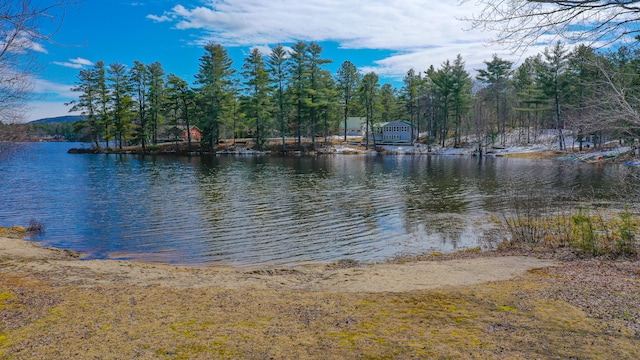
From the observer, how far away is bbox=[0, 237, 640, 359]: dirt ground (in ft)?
15.5

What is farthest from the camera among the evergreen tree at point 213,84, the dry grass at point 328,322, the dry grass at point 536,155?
the evergreen tree at point 213,84

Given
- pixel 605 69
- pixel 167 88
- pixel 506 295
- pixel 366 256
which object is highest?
pixel 167 88

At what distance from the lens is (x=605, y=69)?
6352mm

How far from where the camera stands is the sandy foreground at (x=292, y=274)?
8.65 m

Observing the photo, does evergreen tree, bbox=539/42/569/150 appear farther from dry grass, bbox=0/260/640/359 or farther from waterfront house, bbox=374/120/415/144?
dry grass, bbox=0/260/640/359

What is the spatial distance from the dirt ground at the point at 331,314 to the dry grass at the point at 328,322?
0.8 inches

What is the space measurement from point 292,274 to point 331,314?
4111 mm

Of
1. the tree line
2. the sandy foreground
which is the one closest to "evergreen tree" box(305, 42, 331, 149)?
the tree line

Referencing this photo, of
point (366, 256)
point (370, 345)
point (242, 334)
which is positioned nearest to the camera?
point (370, 345)

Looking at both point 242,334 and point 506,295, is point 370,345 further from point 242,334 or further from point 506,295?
point 506,295

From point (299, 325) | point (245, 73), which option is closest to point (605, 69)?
point (299, 325)

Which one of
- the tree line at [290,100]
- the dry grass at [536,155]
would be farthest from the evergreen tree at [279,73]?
the dry grass at [536,155]

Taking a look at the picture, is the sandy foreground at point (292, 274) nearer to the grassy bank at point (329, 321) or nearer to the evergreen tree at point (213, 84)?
the grassy bank at point (329, 321)

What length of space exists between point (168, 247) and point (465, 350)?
37.5 feet
